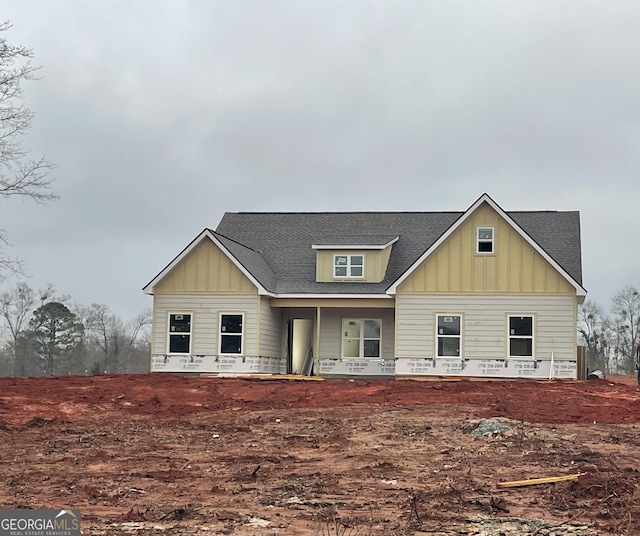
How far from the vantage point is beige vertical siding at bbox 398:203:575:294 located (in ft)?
85.7

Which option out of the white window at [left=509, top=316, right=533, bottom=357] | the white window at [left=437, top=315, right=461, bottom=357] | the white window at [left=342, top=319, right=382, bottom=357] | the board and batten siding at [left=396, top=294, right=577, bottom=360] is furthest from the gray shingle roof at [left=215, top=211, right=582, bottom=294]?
the white window at [left=437, top=315, right=461, bottom=357]

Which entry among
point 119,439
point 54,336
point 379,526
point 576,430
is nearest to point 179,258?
point 119,439

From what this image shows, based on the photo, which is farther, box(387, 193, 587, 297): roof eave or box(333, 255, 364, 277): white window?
box(333, 255, 364, 277): white window

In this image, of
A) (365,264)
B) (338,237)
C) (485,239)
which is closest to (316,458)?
(485,239)

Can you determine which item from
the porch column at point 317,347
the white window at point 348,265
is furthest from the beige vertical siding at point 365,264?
the porch column at point 317,347

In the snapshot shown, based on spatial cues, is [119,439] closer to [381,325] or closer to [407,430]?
[407,430]

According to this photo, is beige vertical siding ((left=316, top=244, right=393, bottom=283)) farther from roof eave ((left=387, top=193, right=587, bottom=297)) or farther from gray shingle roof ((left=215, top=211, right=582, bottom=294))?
roof eave ((left=387, top=193, right=587, bottom=297))

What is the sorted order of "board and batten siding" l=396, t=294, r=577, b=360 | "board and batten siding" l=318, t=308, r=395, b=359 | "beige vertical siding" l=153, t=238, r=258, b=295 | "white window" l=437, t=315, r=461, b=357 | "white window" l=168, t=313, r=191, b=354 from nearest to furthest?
"board and batten siding" l=396, t=294, r=577, b=360 < "white window" l=437, t=315, r=461, b=357 < "beige vertical siding" l=153, t=238, r=258, b=295 < "white window" l=168, t=313, r=191, b=354 < "board and batten siding" l=318, t=308, r=395, b=359

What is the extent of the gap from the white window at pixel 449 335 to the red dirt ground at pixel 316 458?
17.0 feet

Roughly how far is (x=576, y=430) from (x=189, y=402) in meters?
9.30

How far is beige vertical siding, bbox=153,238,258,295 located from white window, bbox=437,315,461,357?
6517mm

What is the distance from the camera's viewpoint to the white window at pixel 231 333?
2755 cm

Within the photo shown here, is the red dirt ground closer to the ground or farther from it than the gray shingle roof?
closer to the ground

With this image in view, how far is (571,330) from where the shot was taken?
25.7m
